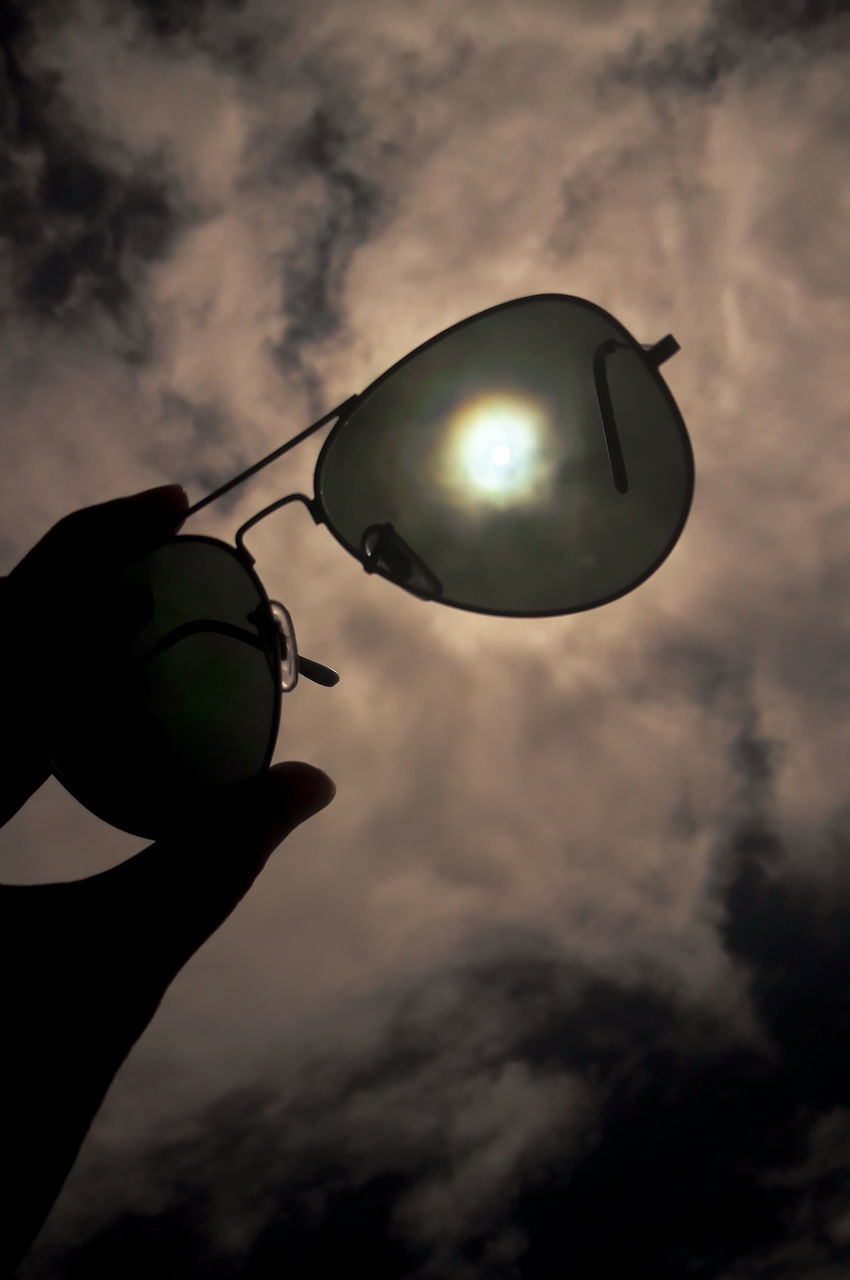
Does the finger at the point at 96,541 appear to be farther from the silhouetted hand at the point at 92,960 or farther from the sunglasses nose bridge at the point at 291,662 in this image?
the silhouetted hand at the point at 92,960

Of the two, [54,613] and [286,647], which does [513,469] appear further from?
[54,613]

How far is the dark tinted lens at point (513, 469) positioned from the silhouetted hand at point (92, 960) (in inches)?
32.3

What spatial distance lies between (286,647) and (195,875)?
63 centimetres

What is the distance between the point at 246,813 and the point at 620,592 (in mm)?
1116

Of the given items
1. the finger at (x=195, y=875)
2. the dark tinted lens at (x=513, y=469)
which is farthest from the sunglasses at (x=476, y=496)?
the finger at (x=195, y=875)

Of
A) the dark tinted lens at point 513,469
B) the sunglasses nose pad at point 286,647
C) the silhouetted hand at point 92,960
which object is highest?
the dark tinted lens at point 513,469

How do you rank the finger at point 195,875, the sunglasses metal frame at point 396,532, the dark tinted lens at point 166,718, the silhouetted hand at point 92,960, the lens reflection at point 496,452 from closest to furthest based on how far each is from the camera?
the silhouetted hand at point 92,960 < the finger at point 195,875 < the dark tinted lens at point 166,718 < the sunglasses metal frame at point 396,532 < the lens reflection at point 496,452

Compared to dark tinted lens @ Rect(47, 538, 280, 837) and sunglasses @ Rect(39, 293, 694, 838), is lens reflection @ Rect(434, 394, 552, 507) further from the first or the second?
dark tinted lens @ Rect(47, 538, 280, 837)

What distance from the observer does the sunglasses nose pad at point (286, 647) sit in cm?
166

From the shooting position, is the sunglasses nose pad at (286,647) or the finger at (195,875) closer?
the finger at (195,875)

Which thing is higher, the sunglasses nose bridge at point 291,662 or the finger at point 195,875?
the sunglasses nose bridge at point 291,662

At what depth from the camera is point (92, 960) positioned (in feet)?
3.65

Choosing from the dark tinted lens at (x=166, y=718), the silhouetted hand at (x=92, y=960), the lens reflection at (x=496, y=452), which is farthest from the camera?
the lens reflection at (x=496, y=452)

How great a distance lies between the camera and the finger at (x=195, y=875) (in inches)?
44.7
